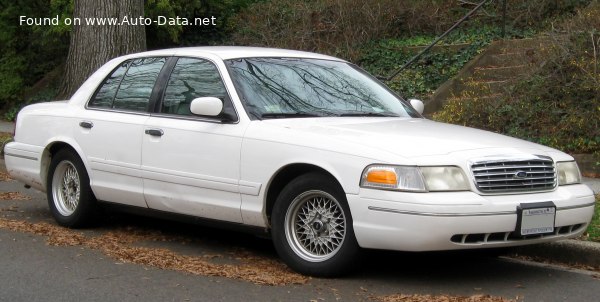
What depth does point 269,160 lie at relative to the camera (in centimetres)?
644

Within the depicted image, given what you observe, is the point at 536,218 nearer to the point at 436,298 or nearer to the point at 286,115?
the point at 436,298

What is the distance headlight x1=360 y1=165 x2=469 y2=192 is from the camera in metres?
5.77

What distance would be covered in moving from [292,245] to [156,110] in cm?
184

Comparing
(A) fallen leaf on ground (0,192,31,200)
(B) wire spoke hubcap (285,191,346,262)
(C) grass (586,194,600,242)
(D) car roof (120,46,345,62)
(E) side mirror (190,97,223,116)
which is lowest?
(A) fallen leaf on ground (0,192,31,200)

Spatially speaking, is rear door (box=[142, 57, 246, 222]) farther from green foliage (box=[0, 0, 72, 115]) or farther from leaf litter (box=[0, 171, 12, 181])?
green foliage (box=[0, 0, 72, 115])

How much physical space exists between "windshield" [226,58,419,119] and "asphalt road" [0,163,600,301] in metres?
1.14

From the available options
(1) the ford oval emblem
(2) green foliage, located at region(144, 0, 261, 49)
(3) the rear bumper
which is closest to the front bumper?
(1) the ford oval emblem

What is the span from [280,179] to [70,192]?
2525 mm

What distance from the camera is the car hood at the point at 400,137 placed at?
Result: 6000 mm

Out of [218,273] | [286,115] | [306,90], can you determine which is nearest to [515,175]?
[286,115]

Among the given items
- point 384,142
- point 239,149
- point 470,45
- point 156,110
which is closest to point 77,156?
point 156,110

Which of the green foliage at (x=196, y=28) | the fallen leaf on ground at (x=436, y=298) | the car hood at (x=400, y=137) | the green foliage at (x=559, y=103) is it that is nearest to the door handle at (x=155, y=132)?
the car hood at (x=400, y=137)

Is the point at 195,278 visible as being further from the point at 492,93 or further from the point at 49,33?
the point at 49,33

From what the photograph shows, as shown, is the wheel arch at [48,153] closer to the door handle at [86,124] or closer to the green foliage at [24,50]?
the door handle at [86,124]
